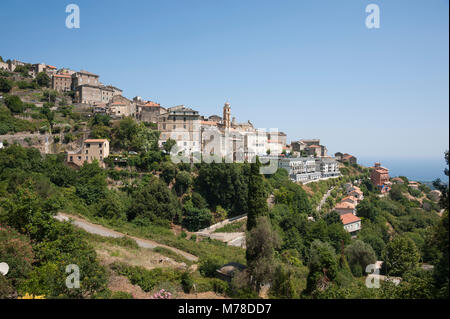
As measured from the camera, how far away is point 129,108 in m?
54.5

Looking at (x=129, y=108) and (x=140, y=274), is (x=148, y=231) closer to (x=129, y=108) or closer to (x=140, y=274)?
(x=140, y=274)

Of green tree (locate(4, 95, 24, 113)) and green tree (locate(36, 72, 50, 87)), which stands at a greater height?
green tree (locate(36, 72, 50, 87))

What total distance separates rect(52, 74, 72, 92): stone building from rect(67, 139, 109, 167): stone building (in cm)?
3310

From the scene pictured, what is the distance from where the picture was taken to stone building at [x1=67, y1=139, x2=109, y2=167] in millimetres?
33978

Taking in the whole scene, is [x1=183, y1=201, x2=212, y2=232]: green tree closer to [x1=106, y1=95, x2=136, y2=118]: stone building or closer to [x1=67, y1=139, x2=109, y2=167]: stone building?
[x1=67, y1=139, x2=109, y2=167]: stone building

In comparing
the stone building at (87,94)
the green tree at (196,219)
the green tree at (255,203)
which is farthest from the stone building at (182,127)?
the green tree at (255,203)

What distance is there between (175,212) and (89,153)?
13.6 m

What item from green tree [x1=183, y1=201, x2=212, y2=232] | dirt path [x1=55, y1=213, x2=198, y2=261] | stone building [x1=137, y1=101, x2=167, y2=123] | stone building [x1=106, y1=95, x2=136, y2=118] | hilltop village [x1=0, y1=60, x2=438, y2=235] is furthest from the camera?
stone building [x1=106, y1=95, x2=136, y2=118]

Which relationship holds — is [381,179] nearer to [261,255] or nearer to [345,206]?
[345,206]

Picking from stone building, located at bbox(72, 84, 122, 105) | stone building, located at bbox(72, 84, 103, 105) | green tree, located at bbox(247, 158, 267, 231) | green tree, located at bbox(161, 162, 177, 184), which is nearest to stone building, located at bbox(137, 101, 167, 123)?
stone building, located at bbox(72, 84, 122, 105)

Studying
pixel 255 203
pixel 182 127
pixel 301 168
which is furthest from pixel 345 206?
pixel 255 203

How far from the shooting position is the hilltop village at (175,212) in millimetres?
13352
